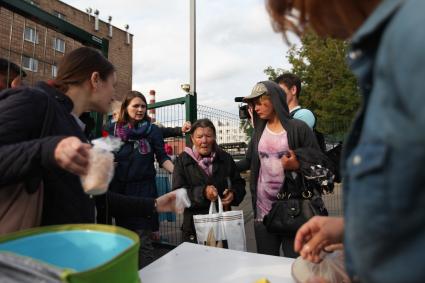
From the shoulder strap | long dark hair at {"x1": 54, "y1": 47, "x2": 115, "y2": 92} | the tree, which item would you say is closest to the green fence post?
long dark hair at {"x1": 54, "y1": 47, "x2": 115, "y2": 92}

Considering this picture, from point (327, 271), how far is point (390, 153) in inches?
35.1

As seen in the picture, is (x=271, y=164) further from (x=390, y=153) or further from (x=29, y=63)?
(x=390, y=153)

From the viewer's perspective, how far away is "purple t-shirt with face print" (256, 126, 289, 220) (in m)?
2.61

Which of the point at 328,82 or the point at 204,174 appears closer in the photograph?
the point at 204,174

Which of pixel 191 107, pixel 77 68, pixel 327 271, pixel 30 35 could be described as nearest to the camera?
pixel 327 271

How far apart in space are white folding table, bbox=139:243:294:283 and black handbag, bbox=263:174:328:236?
0.83m

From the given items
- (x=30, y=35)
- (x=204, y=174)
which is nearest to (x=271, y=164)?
(x=204, y=174)

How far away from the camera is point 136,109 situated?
12.0 feet

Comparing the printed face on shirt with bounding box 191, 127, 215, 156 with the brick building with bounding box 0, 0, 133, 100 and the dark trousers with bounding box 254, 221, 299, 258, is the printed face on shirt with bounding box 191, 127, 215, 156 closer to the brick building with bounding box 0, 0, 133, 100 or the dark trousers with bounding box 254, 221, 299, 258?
the dark trousers with bounding box 254, 221, 299, 258

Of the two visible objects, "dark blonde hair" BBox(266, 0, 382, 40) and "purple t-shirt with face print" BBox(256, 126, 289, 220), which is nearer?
"dark blonde hair" BBox(266, 0, 382, 40)

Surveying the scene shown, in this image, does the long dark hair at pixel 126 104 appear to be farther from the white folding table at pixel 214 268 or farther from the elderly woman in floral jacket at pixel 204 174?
the white folding table at pixel 214 268

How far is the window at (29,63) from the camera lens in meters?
2.50

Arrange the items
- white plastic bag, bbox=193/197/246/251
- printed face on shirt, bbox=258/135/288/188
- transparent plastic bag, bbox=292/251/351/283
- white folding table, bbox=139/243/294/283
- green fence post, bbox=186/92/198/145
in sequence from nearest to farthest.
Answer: transparent plastic bag, bbox=292/251/351/283 < white folding table, bbox=139/243/294/283 < white plastic bag, bbox=193/197/246/251 < printed face on shirt, bbox=258/135/288/188 < green fence post, bbox=186/92/198/145

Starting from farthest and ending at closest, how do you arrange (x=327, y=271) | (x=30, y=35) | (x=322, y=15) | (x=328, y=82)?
(x=328, y=82) → (x=30, y=35) → (x=327, y=271) → (x=322, y=15)
